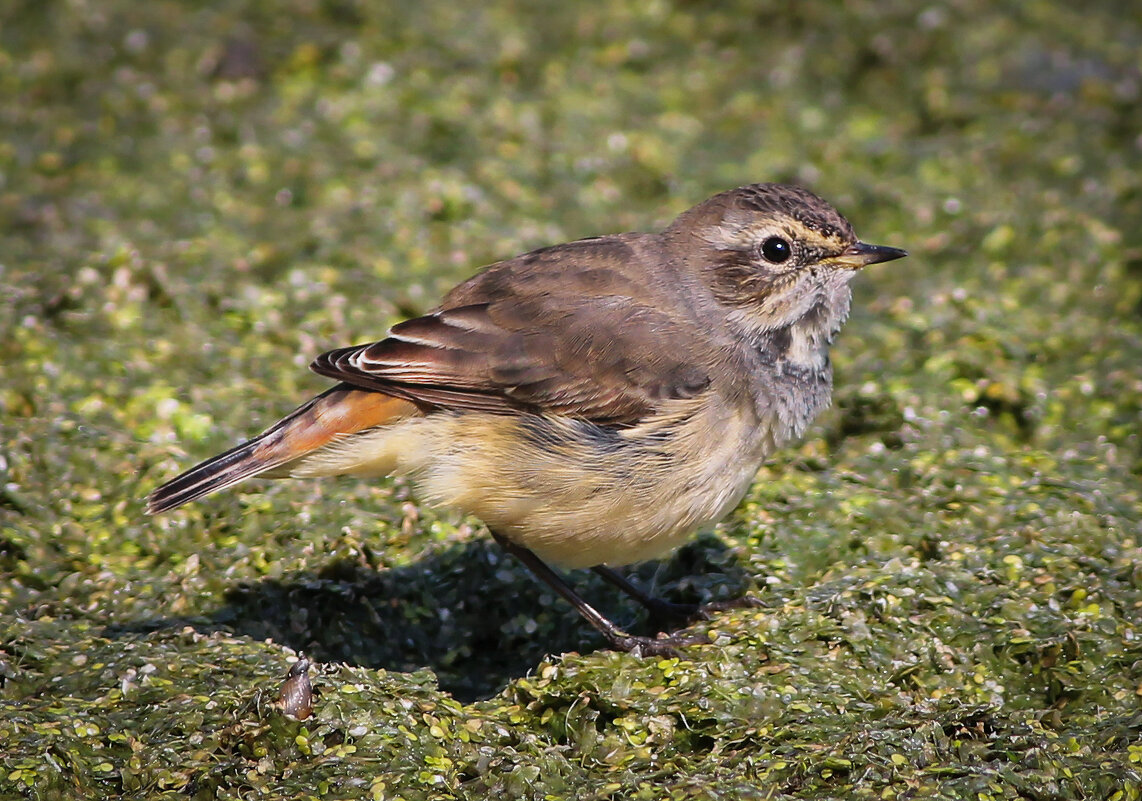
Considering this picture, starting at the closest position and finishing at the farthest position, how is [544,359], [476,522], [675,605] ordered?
[544,359], [675,605], [476,522]

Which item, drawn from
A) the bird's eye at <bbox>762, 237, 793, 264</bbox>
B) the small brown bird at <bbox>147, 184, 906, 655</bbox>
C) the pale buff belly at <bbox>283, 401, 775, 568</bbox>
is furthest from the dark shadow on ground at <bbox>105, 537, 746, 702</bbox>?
the bird's eye at <bbox>762, 237, 793, 264</bbox>

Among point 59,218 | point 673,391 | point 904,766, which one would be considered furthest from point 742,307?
point 59,218

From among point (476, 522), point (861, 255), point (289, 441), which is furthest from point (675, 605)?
point (289, 441)

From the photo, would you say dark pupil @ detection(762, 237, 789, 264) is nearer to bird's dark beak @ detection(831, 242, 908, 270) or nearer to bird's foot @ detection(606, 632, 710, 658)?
bird's dark beak @ detection(831, 242, 908, 270)

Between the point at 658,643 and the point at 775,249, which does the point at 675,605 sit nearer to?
the point at 658,643

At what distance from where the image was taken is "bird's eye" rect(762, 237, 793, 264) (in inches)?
237

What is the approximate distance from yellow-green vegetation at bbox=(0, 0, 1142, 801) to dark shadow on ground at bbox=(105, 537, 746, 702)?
0.02m

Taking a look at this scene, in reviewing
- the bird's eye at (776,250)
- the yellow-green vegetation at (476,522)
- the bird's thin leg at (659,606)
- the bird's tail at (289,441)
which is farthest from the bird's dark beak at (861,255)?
the bird's tail at (289,441)

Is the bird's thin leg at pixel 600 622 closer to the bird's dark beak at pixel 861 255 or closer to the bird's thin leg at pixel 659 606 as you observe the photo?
the bird's thin leg at pixel 659 606

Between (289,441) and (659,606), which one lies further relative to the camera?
(659,606)

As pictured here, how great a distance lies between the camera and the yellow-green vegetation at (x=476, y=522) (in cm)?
529

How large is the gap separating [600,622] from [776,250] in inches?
77.2

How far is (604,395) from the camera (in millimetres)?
5879

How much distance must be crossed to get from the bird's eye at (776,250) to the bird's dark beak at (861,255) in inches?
9.0
